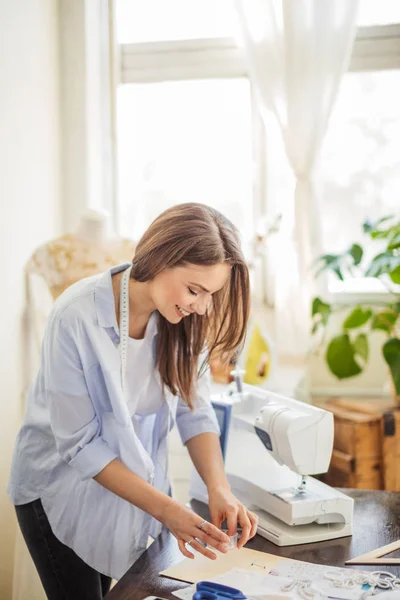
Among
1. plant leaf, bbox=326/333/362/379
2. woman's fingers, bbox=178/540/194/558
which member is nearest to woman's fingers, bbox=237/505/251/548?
woman's fingers, bbox=178/540/194/558

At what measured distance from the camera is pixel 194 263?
1.44 metres

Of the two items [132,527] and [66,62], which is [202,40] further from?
[132,527]

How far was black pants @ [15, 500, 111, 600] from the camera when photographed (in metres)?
1.58

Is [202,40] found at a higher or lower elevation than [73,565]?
higher

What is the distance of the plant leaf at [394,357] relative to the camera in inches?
112

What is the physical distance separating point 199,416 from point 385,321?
1.58 metres

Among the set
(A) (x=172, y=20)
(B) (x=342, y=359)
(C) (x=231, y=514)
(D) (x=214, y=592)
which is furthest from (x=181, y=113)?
(D) (x=214, y=592)

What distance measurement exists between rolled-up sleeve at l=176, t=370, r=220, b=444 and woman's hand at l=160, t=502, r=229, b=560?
0.36 meters

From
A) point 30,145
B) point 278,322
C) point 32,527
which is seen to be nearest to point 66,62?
point 30,145

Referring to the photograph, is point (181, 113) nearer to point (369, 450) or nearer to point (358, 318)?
point (358, 318)

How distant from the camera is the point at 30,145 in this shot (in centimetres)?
293

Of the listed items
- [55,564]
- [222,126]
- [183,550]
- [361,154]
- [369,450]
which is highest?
[222,126]

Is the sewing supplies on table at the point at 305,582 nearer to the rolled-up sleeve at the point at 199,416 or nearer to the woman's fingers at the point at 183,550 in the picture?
the woman's fingers at the point at 183,550

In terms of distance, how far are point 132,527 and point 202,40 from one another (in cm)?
281
